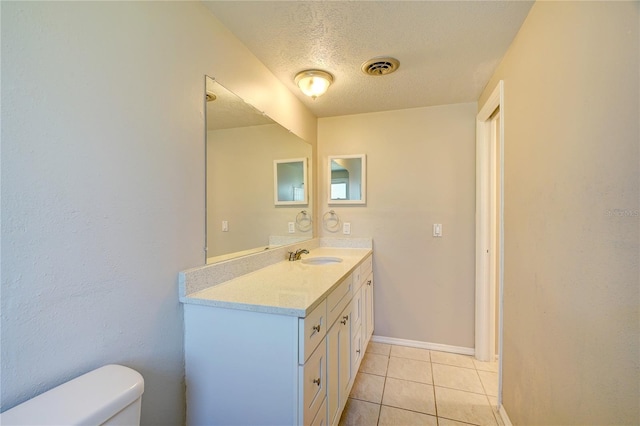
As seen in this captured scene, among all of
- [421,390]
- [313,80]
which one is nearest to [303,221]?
[313,80]

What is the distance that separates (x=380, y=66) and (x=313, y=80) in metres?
0.45

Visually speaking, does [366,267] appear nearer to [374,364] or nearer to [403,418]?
[374,364]

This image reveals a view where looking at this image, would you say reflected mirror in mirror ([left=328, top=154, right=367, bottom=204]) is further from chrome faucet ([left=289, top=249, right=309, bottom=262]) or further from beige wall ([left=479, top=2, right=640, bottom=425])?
beige wall ([left=479, top=2, right=640, bottom=425])

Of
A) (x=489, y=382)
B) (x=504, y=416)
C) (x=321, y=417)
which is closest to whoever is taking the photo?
(x=321, y=417)

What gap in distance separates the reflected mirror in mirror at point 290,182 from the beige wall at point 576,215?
1531 millimetres

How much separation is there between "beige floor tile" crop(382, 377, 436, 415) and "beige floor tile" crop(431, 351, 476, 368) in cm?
41

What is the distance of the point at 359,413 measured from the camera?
1698 millimetres

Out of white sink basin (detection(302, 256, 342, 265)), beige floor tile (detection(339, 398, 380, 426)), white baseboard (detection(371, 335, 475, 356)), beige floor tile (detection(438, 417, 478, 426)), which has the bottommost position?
beige floor tile (detection(438, 417, 478, 426))

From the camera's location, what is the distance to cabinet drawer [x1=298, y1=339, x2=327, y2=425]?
1043 mm

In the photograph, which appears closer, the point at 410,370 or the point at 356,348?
the point at 356,348

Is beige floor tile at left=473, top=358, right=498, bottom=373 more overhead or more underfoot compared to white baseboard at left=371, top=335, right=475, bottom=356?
more underfoot

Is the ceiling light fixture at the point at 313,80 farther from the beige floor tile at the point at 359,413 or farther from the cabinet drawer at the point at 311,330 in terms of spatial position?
the beige floor tile at the point at 359,413

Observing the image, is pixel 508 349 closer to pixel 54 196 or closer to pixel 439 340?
pixel 439 340

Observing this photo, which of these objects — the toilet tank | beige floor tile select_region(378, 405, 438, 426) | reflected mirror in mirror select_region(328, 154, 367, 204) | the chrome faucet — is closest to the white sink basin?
the chrome faucet
